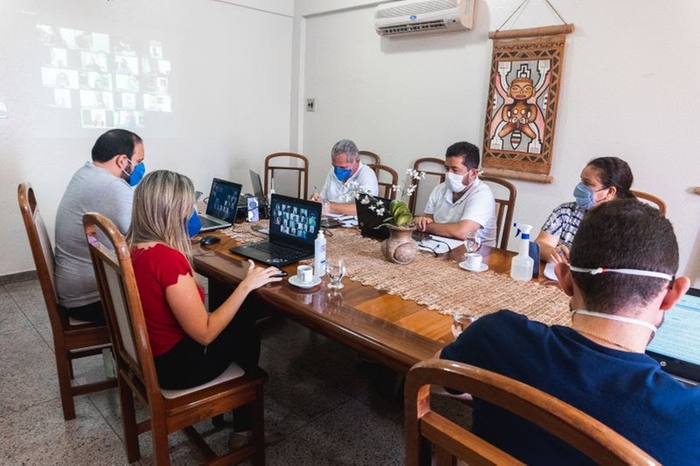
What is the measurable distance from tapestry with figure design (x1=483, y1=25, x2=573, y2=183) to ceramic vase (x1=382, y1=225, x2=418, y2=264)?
5.38 ft

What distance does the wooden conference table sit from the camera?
112cm

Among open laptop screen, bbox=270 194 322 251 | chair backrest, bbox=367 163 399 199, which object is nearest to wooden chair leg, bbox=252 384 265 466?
open laptop screen, bbox=270 194 322 251

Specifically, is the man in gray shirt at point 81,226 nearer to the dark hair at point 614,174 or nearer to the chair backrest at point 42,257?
the chair backrest at point 42,257

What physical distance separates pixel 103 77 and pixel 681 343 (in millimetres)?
3704

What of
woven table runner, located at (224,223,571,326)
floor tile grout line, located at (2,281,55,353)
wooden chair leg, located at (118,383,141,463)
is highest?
woven table runner, located at (224,223,571,326)

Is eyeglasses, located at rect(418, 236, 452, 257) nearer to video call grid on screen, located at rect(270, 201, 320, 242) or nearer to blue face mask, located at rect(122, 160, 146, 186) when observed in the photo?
video call grid on screen, located at rect(270, 201, 320, 242)

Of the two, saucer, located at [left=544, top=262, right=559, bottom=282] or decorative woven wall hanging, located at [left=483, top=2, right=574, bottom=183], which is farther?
decorative woven wall hanging, located at [left=483, top=2, right=574, bottom=183]

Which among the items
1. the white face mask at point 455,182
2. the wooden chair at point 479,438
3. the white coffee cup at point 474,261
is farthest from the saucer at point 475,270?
the wooden chair at point 479,438

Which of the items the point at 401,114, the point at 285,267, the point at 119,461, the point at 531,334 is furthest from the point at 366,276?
the point at 401,114

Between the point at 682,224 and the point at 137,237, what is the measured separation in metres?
2.77

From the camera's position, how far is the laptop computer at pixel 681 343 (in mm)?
982

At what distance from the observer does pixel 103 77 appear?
3.31 meters

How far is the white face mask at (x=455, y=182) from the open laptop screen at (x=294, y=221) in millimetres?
971

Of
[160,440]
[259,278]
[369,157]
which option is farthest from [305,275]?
[369,157]
